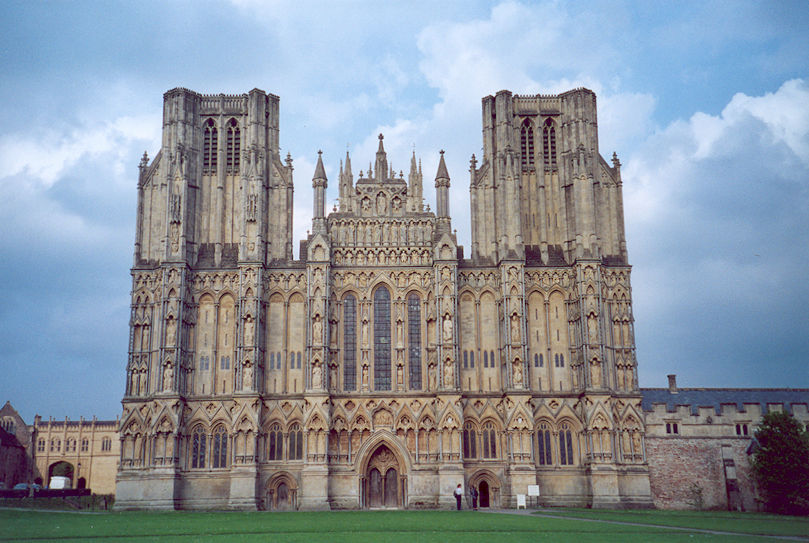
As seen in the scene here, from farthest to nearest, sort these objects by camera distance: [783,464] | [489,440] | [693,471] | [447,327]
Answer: [447,327], [489,440], [693,471], [783,464]

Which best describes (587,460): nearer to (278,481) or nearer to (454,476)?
(454,476)

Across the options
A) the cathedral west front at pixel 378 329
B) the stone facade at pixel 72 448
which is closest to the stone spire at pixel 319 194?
the cathedral west front at pixel 378 329

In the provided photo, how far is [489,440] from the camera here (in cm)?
5881

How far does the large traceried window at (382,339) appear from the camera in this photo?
5991cm

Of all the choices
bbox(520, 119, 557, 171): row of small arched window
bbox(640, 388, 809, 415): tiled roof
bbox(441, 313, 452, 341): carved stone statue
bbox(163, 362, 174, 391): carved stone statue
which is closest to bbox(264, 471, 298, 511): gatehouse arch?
bbox(163, 362, 174, 391): carved stone statue

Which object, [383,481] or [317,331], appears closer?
[383,481]

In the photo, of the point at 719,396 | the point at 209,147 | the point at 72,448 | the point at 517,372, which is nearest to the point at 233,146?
the point at 209,147

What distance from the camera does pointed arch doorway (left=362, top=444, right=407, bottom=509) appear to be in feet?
190

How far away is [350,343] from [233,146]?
18.6 meters

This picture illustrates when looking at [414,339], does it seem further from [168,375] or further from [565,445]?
[168,375]

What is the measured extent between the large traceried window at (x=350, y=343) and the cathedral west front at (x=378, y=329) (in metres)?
0.15

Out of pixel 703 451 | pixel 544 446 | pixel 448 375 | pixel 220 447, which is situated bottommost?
pixel 703 451

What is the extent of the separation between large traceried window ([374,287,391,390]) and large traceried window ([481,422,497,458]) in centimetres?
762

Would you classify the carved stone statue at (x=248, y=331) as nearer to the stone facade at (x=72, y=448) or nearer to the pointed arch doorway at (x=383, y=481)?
the pointed arch doorway at (x=383, y=481)
